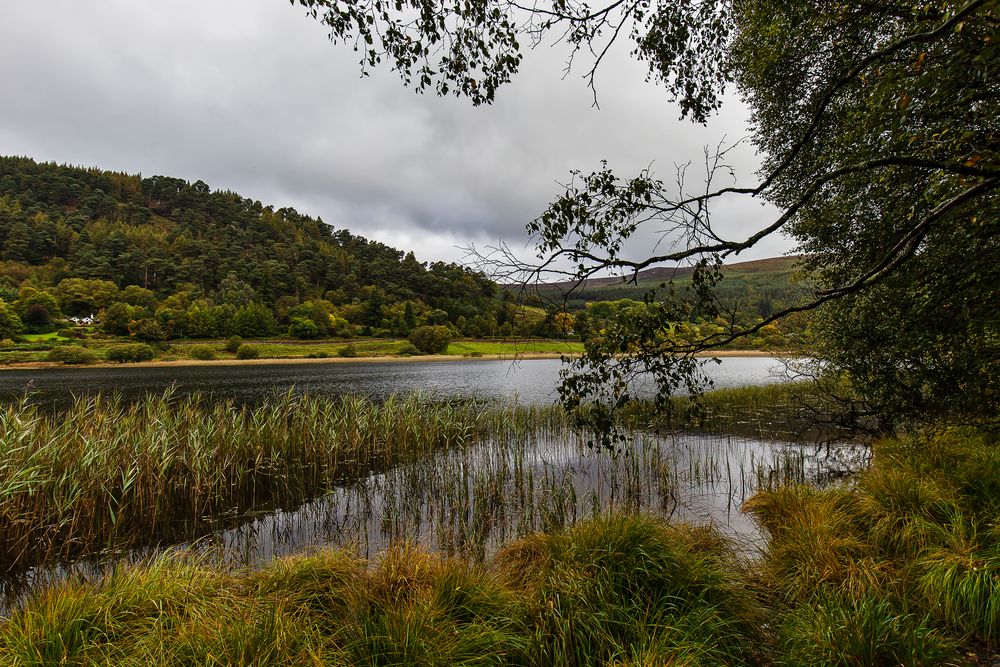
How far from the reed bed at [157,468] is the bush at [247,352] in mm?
67396

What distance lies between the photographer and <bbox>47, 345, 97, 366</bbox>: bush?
5569cm

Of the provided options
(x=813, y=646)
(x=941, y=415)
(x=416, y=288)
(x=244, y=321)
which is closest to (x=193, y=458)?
(x=813, y=646)

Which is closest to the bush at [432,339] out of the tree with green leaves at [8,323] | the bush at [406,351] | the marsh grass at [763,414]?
the bush at [406,351]

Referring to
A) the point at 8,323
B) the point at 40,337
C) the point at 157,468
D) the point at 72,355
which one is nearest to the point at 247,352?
the point at 72,355

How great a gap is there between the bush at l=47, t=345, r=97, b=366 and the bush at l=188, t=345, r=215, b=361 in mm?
12008

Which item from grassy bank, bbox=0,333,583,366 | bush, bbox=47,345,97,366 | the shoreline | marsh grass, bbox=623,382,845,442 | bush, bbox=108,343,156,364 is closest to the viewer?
marsh grass, bbox=623,382,845,442

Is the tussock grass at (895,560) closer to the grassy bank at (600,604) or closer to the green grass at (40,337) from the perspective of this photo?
the grassy bank at (600,604)

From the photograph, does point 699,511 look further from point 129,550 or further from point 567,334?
point 129,550

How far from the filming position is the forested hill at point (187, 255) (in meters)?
96.1

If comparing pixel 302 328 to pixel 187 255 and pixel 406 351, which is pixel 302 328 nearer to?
pixel 406 351

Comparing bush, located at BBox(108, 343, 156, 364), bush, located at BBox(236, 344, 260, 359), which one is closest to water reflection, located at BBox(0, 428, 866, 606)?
bush, located at BBox(108, 343, 156, 364)

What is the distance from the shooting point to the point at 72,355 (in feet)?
184

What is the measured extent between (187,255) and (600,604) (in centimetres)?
14839

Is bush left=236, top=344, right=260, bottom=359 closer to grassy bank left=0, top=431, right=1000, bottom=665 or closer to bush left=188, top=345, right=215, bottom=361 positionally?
bush left=188, top=345, right=215, bottom=361
